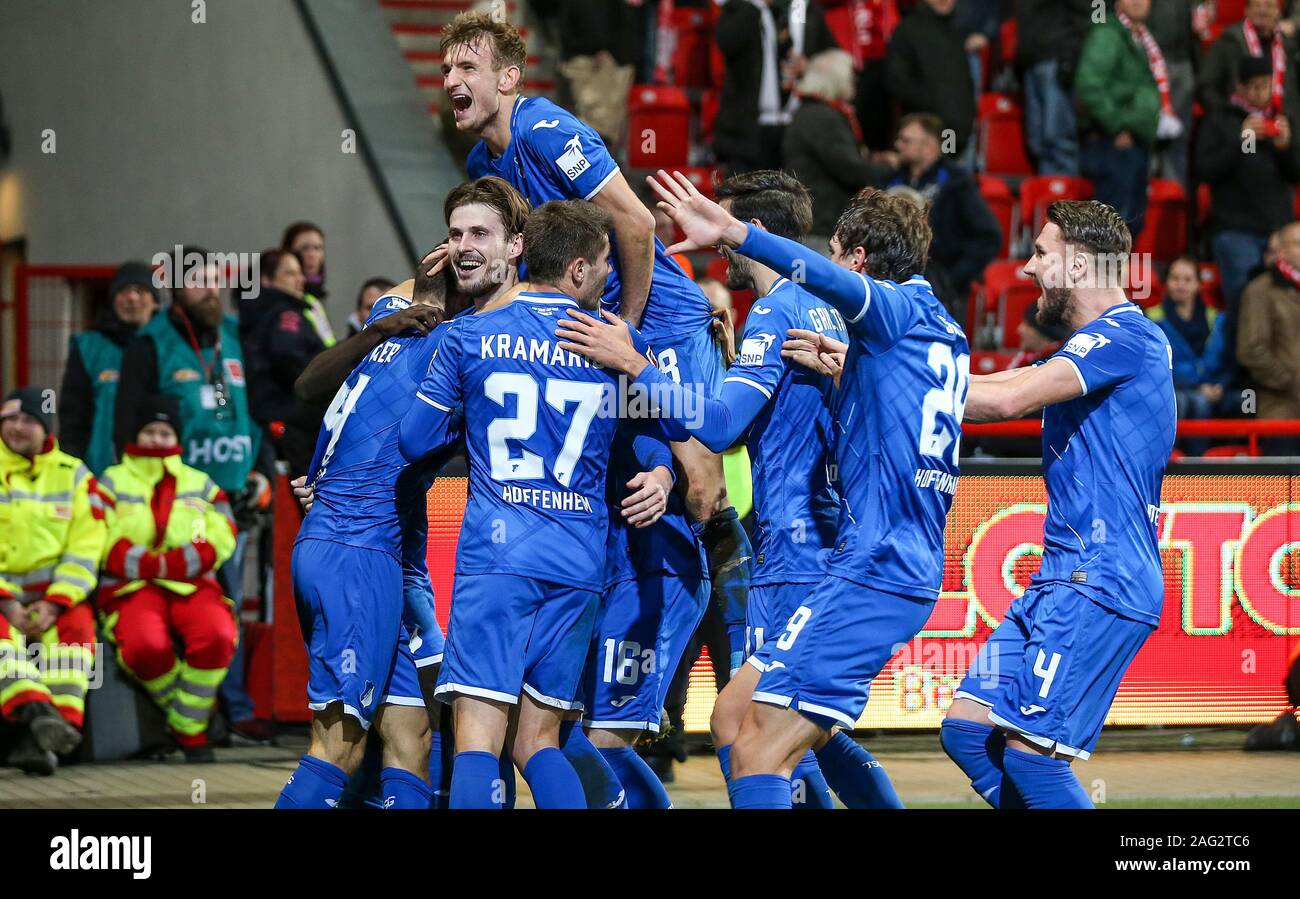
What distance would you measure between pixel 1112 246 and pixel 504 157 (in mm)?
2146

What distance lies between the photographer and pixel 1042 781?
5938 millimetres

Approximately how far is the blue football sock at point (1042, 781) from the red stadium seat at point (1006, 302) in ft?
24.1

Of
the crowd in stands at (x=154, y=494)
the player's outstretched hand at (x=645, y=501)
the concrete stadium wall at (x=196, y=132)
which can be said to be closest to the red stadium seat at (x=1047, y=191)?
the concrete stadium wall at (x=196, y=132)

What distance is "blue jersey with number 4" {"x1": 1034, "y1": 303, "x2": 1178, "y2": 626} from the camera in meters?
6.08

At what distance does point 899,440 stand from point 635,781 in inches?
60.0

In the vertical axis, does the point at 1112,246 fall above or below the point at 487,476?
above

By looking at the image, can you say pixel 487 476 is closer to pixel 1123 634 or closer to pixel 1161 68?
pixel 1123 634

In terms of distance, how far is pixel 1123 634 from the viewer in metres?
6.06

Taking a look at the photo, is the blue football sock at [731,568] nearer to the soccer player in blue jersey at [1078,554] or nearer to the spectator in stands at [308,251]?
the soccer player in blue jersey at [1078,554]

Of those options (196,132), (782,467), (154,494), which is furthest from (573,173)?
(196,132)

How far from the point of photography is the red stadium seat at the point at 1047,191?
13.6 meters
